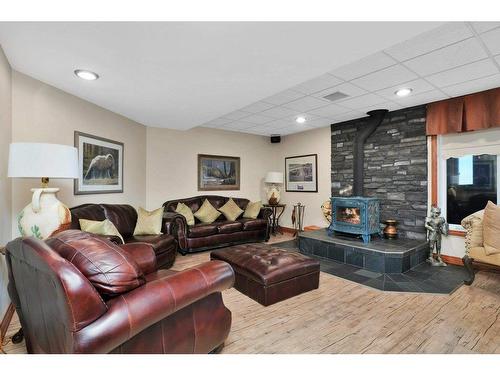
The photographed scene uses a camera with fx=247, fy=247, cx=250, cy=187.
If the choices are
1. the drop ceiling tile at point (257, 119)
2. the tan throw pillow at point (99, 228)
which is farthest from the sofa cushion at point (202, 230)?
the drop ceiling tile at point (257, 119)

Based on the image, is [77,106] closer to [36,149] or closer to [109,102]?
[109,102]

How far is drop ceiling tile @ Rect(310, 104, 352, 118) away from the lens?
152 inches

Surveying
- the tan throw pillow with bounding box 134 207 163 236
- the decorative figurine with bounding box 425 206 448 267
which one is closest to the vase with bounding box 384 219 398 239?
the decorative figurine with bounding box 425 206 448 267

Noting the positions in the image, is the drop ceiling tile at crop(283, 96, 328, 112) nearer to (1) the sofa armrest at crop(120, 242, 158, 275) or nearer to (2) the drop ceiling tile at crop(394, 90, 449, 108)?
(2) the drop ceiling tile at crop(394, 90, 449, 108)

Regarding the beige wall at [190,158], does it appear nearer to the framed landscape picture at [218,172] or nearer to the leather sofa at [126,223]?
the framed landscape picture at [218,172]

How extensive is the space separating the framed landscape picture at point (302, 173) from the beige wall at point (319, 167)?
9 cm

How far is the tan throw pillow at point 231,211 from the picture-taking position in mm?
4911

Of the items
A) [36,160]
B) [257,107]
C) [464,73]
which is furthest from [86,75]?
[464,73]

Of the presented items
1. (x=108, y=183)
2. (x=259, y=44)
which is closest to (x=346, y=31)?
(x=259, y=44)

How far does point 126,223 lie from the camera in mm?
3484

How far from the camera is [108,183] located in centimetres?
364

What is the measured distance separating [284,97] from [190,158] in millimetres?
2471

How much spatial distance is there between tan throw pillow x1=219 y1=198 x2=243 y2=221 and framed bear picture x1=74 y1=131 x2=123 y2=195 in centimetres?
190

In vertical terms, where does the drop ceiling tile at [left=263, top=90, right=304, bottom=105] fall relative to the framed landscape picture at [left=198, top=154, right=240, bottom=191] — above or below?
above
